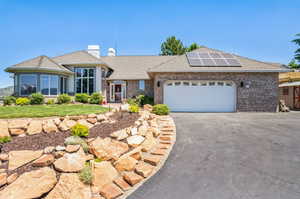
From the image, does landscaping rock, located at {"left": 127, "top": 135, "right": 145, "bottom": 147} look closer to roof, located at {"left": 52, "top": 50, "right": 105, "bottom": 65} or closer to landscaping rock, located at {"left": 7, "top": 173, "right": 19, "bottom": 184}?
landscaping rock, located at {"left": 7, "top": 173, "right": 19, "bottom": 184}

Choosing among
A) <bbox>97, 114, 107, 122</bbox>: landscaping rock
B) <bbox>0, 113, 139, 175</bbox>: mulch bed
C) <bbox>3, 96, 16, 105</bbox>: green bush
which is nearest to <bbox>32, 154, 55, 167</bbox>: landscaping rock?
<bbox>0, 113, 139, 175</bbox>: mulch bed

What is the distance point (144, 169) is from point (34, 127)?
4.43 m

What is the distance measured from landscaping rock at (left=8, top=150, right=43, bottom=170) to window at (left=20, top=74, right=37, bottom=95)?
1077 cm

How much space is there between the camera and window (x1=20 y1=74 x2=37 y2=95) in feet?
40.0

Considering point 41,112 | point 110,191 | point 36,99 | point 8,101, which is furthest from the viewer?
point 36,99

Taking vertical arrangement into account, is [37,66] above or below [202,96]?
above

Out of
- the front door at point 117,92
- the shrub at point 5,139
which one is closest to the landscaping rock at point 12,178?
the shrub at point 5,139

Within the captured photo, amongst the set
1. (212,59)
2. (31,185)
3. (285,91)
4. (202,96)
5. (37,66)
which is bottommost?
(31,185)

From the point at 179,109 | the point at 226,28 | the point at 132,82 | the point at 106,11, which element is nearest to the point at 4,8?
Answer: the point at 106,11

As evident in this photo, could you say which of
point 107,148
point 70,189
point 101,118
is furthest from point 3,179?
point 101,118

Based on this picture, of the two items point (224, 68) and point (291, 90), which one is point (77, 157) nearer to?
point (224, 68)

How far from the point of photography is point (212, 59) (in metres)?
12.1

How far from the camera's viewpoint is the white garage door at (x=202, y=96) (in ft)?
35.8

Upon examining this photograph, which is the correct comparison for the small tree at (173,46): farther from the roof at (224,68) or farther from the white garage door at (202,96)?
the white garage door at (202,96)
